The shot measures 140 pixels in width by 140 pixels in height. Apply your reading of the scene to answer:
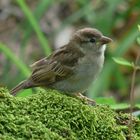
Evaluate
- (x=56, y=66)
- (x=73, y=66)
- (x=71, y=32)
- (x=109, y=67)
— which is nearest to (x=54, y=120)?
(x=73, y=66)

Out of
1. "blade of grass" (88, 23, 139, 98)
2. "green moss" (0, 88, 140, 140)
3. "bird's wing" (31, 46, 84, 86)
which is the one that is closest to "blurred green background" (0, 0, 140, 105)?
"blade of grass" (88, 23, 139, 98)

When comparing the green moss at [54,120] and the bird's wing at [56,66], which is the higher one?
the bird's wing at [56,66]

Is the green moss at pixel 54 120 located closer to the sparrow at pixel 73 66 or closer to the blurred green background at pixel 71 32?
the sparrow at pixel 73 66

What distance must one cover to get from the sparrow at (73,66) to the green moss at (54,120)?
1.40 m

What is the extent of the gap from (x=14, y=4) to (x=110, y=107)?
23.1 feet

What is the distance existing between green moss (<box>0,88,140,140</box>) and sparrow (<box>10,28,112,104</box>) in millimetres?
1398

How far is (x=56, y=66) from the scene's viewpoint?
5430mm

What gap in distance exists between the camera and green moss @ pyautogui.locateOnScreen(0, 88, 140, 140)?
323 centimetres

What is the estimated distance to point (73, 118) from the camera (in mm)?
3502

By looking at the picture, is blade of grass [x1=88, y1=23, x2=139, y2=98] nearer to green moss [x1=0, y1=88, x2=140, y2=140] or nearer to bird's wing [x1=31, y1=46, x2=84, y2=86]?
bird's wing [x1=31, y1=46, x2=84, y2=86]

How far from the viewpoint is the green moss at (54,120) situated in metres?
3.23

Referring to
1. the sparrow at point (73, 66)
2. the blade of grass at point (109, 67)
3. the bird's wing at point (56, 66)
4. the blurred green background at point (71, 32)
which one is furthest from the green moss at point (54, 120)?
the blade of grass at point (109, 67)

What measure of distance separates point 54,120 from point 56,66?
2.03 m

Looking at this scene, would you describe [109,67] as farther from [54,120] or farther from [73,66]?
[54,120]
